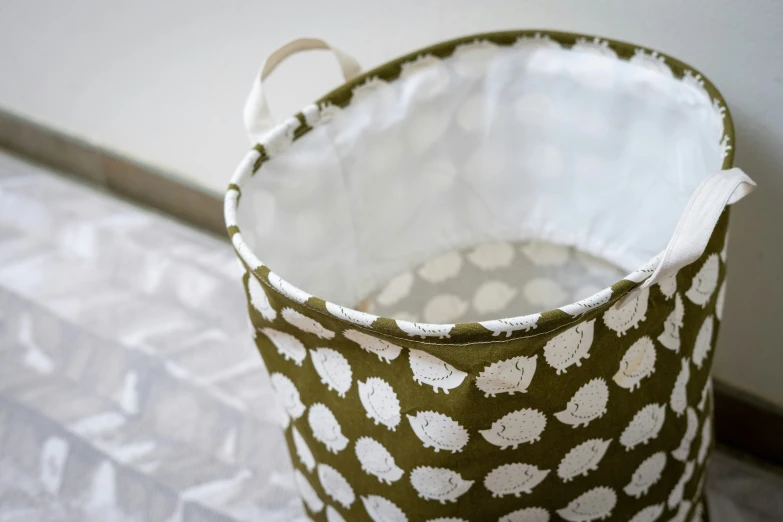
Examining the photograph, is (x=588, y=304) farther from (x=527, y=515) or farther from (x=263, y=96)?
(x=263, y=96)

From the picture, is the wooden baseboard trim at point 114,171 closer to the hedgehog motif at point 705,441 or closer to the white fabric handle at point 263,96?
the white fabric handle at point 263,96

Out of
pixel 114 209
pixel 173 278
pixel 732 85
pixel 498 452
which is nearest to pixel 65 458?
pixel 173 278

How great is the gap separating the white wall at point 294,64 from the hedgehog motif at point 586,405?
1.06ft

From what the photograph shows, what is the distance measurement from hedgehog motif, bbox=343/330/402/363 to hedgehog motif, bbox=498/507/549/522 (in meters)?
0.19

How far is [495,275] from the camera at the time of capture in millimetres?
945

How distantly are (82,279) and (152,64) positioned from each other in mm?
356

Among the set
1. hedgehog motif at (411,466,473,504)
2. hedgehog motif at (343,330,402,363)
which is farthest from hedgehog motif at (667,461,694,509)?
hedgehog motif at (343,330,402,363)

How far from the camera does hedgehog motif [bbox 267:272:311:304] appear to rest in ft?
1.69

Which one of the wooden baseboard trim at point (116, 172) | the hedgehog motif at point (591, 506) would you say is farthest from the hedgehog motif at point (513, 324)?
the wooden baseboard trim at point (116, 172)

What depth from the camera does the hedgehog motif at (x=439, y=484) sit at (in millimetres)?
567

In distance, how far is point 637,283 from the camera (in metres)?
0.50

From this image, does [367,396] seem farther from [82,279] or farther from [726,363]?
[82,279]

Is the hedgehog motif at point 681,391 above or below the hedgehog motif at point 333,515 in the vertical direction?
above

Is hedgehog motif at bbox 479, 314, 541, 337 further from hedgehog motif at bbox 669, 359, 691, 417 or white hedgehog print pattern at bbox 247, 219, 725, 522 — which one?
hedgehog motif at bbox 669, 359, 691, 417
